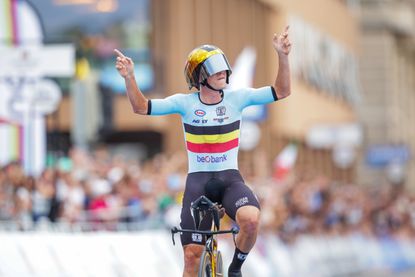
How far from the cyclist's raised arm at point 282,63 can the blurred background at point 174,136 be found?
5157mm

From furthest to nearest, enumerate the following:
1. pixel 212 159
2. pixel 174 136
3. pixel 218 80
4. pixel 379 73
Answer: pixel 379 73
pixel 174 136
pixel 212 159
pixel 218 80

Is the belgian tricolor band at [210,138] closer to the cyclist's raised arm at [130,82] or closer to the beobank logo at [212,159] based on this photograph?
the beobank logo at [212,159]

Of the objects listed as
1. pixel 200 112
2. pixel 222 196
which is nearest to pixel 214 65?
pixel 200 112

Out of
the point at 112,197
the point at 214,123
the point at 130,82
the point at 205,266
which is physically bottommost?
the point at 205,266

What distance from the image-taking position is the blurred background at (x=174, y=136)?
61.3 feet

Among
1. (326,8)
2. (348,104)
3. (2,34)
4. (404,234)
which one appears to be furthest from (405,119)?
(2,34)

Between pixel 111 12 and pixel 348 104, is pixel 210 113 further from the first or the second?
pixel 348 104

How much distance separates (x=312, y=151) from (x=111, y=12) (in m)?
23.8

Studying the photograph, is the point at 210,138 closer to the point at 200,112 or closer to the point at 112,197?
the point at 200,112

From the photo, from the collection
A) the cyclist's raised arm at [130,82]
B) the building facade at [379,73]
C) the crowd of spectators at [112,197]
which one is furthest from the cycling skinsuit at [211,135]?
the building facade at [379,73]

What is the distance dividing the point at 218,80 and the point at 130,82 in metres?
0.70

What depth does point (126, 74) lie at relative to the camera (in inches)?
440

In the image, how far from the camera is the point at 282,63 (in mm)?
11320

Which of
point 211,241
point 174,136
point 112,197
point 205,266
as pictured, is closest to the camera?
point 205,266
